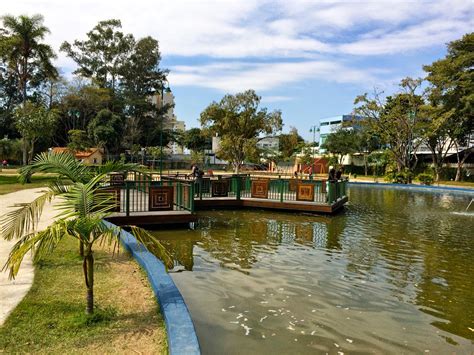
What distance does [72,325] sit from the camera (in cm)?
454

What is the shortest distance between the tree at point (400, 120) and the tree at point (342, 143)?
718 inches

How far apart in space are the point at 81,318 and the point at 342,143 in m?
59.9

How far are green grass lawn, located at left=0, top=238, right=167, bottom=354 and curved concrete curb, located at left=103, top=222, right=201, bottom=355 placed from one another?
0.13 meters

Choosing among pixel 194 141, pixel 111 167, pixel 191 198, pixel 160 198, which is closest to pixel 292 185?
pixel 191 198

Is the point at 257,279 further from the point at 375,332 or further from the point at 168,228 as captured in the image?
the point at 168,228

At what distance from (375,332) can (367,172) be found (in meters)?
57.5

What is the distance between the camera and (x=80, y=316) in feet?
15.5

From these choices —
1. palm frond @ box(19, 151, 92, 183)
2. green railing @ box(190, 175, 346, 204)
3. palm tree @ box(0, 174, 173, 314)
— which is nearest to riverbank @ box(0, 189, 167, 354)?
palm tree @ box(0, 174, 173, 314)

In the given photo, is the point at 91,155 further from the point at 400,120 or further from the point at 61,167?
the point at 61,167

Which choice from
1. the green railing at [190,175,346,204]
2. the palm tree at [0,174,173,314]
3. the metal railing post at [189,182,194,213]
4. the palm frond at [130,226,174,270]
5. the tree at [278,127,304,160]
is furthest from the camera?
the tree at [278,127,304,160]

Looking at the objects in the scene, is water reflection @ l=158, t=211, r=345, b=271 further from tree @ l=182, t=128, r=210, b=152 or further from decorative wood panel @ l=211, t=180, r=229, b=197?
tree @ l=182, t=128, r=210, b=152

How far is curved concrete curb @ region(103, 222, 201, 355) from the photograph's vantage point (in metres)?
4.03

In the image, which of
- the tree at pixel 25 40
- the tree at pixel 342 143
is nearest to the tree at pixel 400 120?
the tree at pixel 342 143

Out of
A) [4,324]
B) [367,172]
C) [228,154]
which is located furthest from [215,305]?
[367,172]
